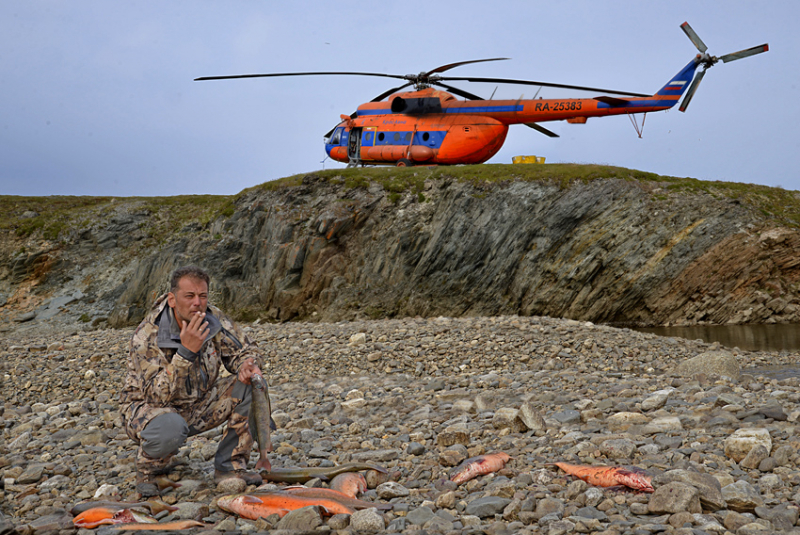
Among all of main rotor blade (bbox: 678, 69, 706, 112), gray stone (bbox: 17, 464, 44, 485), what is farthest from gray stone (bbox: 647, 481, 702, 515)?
main rotor blade (bbox: 678, 69, 706, 112)

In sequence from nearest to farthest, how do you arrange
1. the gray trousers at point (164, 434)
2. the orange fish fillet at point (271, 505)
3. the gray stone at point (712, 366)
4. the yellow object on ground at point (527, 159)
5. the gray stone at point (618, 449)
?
the orange fish fillet at point (271, 505)
the gray trousers at point (164, 434)
the gray stone at point (618, 449)
the gray stone at point (712, 366)
the yellow object on ground at point (527, 159)

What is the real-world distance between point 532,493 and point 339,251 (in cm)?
2194

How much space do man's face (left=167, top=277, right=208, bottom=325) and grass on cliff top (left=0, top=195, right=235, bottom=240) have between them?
29817 millimetres

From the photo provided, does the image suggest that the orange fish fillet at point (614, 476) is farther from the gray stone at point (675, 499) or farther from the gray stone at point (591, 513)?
the gray stone at point (591, 513)

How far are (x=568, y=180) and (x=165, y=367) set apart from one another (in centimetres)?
2351

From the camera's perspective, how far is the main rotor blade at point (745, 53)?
22.8m

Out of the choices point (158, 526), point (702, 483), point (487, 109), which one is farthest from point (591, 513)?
point (487, 109)

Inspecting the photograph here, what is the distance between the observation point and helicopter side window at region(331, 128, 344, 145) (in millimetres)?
29219

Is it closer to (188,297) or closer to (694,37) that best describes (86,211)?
(694,37)

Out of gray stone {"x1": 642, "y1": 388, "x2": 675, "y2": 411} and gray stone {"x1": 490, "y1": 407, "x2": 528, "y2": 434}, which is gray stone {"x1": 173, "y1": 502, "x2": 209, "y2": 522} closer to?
gray stone {"x1": 490, "y1": 407, "x2": 528, "y2": 434}

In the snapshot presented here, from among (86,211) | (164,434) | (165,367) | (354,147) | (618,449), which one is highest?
(354,147)

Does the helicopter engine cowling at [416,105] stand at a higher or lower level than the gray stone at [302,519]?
higher

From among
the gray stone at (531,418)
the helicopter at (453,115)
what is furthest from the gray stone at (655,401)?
the helicopter at (453,115)

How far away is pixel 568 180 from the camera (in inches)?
1008
